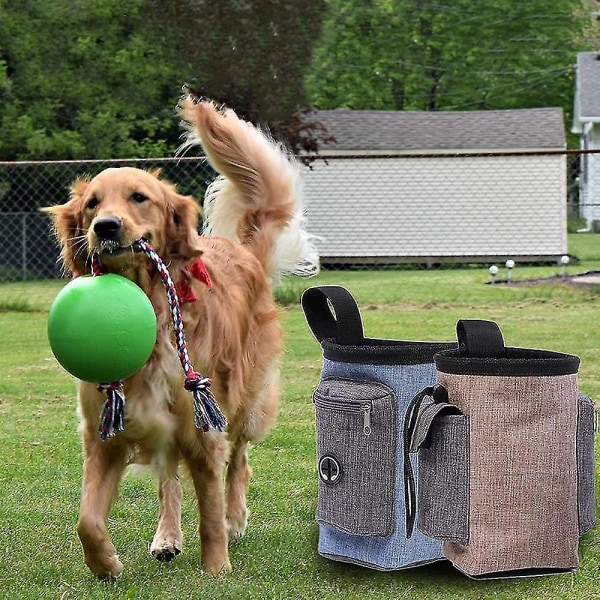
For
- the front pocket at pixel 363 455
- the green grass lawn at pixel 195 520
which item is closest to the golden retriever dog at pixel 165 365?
the green grass lawn at pixel 195 520

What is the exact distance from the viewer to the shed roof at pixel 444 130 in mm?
24266

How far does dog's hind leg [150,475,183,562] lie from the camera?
402 cm

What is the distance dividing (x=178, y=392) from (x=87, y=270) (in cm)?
55

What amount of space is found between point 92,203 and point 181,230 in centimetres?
35

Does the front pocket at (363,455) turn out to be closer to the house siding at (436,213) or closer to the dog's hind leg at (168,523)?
the dog's hind leg at (168,523)

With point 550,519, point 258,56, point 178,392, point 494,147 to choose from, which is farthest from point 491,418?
point 494,147

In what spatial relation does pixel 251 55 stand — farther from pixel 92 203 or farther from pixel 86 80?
pixel 92 203

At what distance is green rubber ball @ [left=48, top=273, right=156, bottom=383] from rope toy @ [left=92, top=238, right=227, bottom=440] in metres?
0.12

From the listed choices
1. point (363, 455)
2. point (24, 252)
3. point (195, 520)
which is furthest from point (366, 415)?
point (24, 252)

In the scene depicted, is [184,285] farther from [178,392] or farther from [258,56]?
[258,56]

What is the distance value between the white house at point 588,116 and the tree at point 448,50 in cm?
212

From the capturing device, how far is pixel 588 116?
29.8 m

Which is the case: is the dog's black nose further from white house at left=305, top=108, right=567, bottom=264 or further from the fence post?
white house at left=305, top=108, right=567, bottom=264

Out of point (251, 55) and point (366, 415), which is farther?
point (251, 55)
